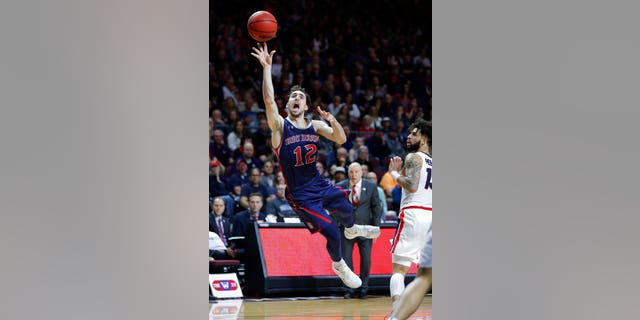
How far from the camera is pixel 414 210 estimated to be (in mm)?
6891

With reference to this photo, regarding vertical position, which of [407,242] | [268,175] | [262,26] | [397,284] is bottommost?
[397,284]

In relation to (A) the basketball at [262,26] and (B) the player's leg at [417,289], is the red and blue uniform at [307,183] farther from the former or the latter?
(B) the player's leg at [417,289]

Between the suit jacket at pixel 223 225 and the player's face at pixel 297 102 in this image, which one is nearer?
the player's face at pixel 297 102

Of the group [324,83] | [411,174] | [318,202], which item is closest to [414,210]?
[411,174]

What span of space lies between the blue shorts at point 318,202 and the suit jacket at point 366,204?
30.7 inches

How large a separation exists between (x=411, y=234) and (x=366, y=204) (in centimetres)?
222

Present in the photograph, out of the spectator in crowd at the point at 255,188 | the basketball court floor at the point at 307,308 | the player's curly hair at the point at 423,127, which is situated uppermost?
the player's curly hair at the point at 423,127

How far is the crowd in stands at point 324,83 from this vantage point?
34.6ft

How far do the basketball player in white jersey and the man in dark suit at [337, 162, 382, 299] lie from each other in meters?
1.98

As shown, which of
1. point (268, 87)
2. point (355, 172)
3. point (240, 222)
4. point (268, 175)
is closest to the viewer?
point (268, 87)

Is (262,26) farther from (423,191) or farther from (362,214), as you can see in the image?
(362,214)
